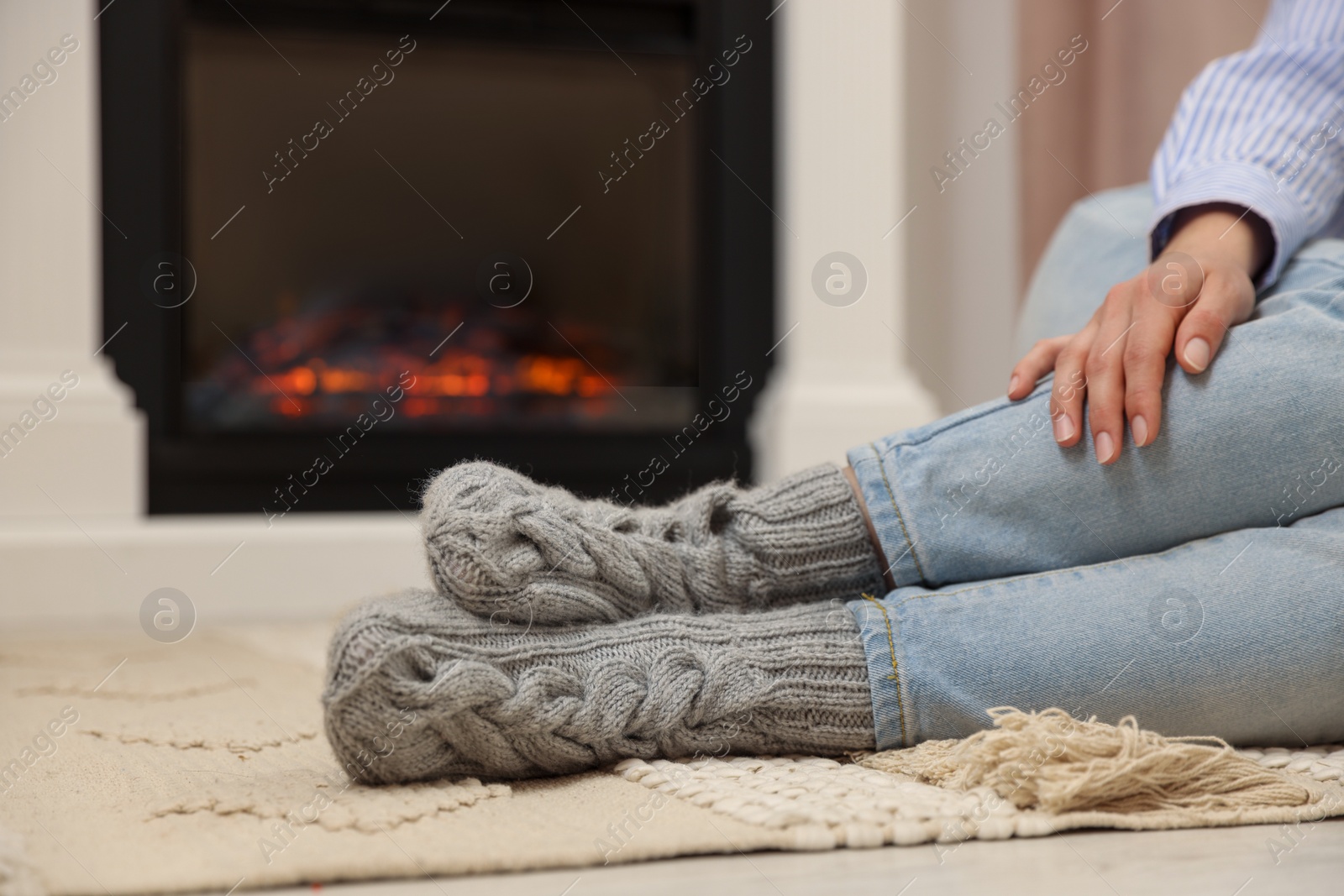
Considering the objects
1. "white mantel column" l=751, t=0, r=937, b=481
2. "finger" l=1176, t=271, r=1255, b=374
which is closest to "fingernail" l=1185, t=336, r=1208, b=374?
"finger" l=1176, t=271, r=1255, b=374

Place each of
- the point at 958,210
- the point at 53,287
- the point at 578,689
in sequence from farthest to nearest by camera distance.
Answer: the point at 958,210
the point at 53,287
the point at 578,689

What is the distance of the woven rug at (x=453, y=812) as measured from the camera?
0.47 metres

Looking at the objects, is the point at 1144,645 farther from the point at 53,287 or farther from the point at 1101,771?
the point at 53,287

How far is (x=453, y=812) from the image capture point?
539 mm

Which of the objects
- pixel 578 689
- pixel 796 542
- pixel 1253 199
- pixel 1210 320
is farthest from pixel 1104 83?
pixel 578 689

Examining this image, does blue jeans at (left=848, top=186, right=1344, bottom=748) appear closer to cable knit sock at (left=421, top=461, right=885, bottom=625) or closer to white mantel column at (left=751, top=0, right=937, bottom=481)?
cable knit sock at (left=421, top=461, right=885, bottom=625)

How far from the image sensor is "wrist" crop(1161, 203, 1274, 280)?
718mm

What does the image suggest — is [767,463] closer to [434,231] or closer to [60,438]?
[434,231]

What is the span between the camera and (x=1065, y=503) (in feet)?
2.10

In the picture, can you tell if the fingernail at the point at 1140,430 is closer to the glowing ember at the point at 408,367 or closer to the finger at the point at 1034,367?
the finger at the point at 1034,367

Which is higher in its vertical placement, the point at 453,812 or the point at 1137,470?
the point at 1137,470

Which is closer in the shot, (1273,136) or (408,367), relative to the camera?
(1273,136)

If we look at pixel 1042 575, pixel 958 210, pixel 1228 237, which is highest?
pixel 958 210

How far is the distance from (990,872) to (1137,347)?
31cm
